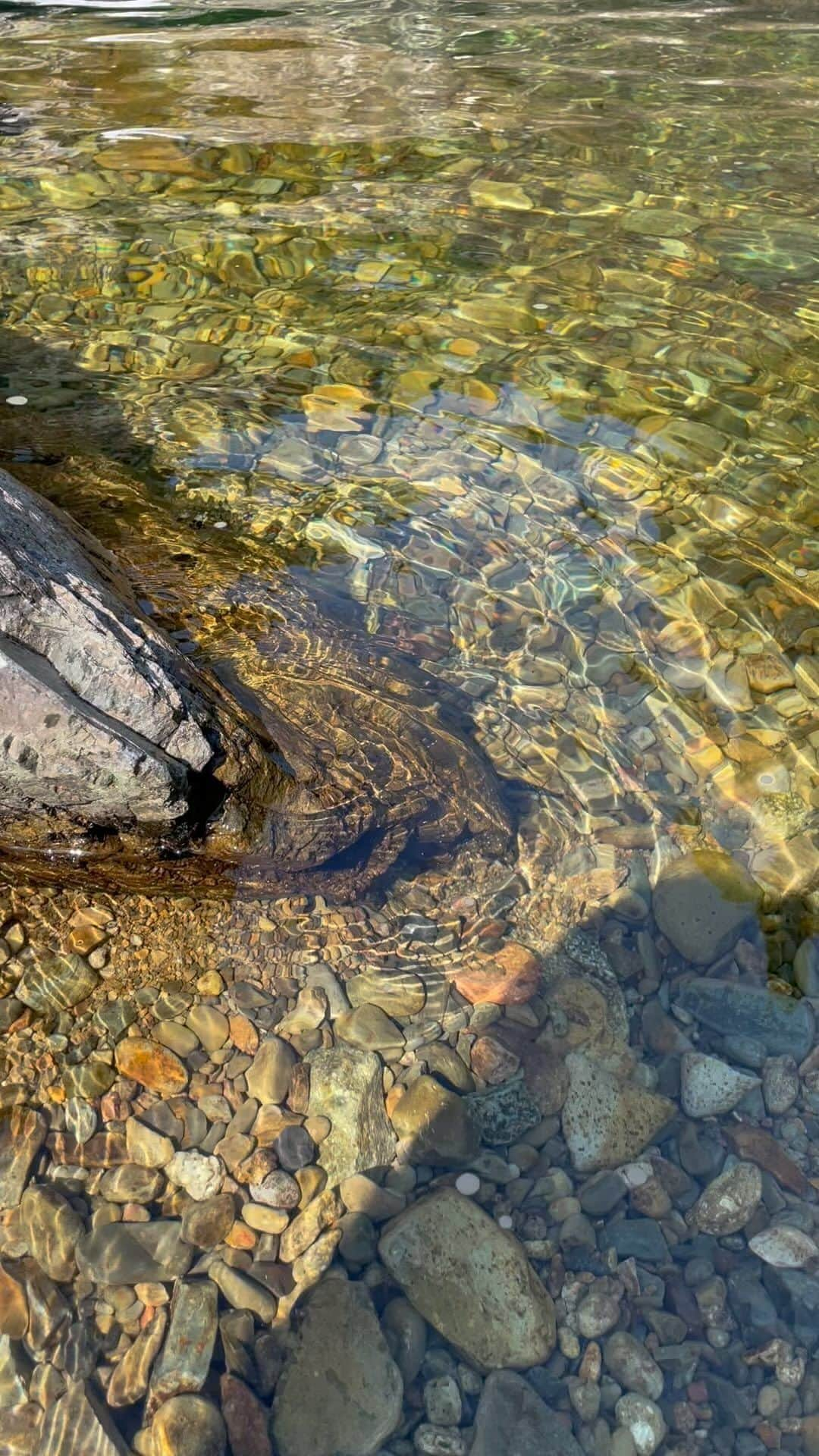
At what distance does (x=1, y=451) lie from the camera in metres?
4.96

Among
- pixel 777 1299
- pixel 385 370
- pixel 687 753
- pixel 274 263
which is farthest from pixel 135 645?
pixel 274 263

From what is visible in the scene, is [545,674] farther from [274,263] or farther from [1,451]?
[274,263]

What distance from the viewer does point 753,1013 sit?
11.2ft

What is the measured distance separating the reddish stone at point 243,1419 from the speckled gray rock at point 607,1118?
1080mm

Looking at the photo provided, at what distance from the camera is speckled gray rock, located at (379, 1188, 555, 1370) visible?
2803 mm

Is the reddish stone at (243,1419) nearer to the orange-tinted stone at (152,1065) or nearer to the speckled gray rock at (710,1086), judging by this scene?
the orange-tinted stone at (152,1065)

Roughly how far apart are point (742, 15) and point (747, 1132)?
12396 millimetres

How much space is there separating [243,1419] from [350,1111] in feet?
2.69

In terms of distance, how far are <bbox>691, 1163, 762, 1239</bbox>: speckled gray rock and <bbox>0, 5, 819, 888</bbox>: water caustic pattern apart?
41.8 inches

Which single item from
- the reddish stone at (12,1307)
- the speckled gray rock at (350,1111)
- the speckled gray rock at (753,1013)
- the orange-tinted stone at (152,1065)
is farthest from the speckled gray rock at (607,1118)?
the reddish stone at (12,1307)

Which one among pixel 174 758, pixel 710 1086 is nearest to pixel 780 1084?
pixel 710 1086

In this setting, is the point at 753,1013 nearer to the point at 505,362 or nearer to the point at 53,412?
the point at 505,362

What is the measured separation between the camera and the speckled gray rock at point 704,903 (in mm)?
3566

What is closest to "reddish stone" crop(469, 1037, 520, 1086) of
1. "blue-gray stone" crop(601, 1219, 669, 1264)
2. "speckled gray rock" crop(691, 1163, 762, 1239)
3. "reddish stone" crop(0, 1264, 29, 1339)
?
"blue-gray stone" crop(601, 1219, 669, 1264)
